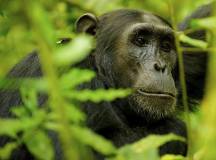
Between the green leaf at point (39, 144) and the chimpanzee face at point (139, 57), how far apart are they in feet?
8.43

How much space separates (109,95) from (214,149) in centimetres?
34

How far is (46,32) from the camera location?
3.93ft

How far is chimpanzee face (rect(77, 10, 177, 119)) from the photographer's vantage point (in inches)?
167

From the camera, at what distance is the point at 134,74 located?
175 inches

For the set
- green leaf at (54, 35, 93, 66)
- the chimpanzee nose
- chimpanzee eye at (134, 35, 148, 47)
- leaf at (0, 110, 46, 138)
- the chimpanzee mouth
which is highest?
green leaf at (54, 35, 93, 66)

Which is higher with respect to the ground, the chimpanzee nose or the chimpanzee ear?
the chimpanzee ear

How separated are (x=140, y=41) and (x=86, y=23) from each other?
0.49 meters

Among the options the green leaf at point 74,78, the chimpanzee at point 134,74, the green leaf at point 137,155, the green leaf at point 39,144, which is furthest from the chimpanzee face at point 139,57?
the green leaf at point 74,78

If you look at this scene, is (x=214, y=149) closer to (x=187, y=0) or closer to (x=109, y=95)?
(x=109, y=95)

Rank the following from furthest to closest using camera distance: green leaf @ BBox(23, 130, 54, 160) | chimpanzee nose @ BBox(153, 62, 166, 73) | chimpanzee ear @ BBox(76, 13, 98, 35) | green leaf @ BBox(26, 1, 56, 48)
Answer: chimpanzee ear @ BBox(76, 13, 98, 35), chimpanzee nose @ BBox(153, 62, 166, 73), green leaf @ BBox(23, 130, 54, 160), green leaf @ BBox(26, 1, 56, 48)

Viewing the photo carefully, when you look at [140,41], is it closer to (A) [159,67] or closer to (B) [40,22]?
(A) [159,67]

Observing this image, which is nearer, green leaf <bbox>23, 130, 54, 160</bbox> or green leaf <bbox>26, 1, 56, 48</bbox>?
green leaf <bbox>26, 1, 56, 48</bbox>

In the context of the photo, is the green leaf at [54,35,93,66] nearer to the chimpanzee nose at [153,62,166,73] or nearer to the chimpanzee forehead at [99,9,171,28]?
the chimpanzee nose at [153,62,166,73]

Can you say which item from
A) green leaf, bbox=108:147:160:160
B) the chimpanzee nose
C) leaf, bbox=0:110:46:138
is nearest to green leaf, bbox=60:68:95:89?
leaf, bbox=0:110:46:138
